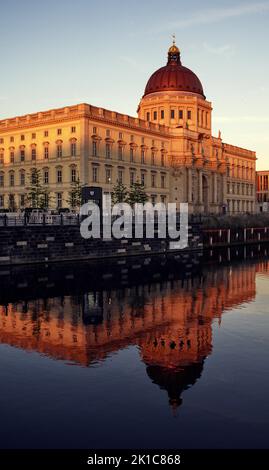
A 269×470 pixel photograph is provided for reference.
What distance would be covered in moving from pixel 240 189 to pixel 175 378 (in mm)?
129457

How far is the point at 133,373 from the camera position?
55.1ft

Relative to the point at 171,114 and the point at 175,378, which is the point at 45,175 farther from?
the point at 175,378

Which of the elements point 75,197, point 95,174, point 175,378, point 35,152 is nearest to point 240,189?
point 95,174

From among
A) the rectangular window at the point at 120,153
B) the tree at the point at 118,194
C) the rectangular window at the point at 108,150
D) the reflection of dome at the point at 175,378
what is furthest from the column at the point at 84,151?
the reflection of dome at the point at 175,378

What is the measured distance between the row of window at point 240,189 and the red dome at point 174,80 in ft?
82.6

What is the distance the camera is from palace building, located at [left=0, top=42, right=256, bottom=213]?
84812mm

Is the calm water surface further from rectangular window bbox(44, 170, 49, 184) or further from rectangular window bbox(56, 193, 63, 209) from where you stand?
rectangular window bbox(44, 170, 49, 184)

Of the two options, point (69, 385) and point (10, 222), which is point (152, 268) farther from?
point (69, 385)

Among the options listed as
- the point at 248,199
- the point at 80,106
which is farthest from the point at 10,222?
the point at 248,199

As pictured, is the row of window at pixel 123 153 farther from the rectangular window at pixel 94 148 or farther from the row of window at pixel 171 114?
the row of window at pixel 171 114

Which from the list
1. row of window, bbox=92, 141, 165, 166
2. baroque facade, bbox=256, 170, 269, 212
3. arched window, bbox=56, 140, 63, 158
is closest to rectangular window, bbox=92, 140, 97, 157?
row of window, bbox=92, 141, 165, 166

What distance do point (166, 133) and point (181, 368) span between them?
310 feet

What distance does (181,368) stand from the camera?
17297 mm

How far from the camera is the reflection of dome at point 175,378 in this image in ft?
49.0
